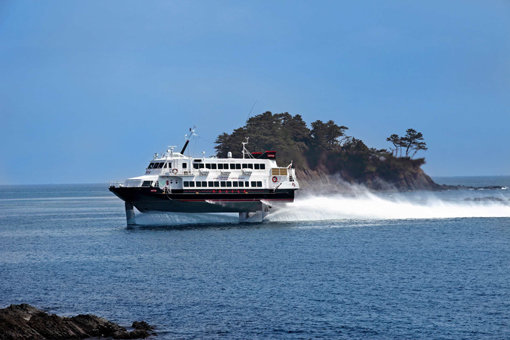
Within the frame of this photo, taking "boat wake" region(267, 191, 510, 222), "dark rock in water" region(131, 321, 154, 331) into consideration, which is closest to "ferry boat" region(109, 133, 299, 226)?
"boat wake" region(267, 191, 510, 222)

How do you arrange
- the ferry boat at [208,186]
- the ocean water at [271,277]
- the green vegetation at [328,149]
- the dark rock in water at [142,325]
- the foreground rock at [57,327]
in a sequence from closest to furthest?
the foreground rock at [57,327] → the dark rock in water at [142,325] → the ocean water at [271,277] → the ferry boat at [208,186] → the green vegetation at [328,149]

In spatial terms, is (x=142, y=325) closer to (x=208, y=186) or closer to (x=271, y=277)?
(x=271, y=277)

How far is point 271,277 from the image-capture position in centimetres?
3822

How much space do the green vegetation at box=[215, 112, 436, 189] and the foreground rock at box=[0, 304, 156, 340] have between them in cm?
10899

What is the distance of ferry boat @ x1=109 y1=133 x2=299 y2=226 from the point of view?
6272 centimetres

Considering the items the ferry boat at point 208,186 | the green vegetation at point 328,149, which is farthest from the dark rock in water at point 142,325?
the green vegetation at point 328,149

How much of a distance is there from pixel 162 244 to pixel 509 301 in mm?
29579

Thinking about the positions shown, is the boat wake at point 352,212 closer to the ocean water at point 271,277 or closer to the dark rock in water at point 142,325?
the ocean water at point 271,277

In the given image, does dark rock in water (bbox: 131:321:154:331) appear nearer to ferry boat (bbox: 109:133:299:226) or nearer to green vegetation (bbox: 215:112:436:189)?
ferry boat (bbox: 109:133:299:226)

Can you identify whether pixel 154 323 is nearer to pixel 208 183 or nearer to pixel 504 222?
pixel 208 183

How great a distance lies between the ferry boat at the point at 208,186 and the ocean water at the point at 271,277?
1.85 m

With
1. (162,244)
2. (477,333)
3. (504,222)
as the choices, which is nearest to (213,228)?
(162,244)

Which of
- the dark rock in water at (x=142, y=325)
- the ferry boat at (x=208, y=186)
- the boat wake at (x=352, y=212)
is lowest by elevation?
the dark rock in water at (x=142, y=325)

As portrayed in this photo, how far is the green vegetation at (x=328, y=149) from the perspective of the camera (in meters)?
150
